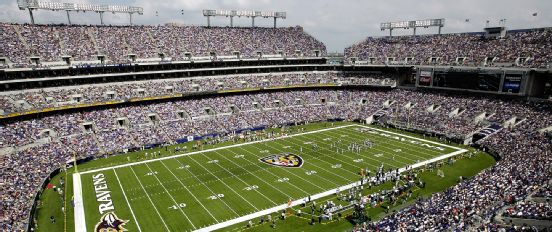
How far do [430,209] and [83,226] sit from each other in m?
22.0

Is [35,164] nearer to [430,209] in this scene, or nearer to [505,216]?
[430,209]

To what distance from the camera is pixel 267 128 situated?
164 ft

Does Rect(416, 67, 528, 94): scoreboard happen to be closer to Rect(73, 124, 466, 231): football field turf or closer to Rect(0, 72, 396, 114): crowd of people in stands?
Rect(0, 72, 396, 114): crowd of people in stands

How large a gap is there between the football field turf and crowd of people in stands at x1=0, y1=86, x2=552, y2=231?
4.98m

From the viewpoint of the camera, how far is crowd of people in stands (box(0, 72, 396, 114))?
133 feet

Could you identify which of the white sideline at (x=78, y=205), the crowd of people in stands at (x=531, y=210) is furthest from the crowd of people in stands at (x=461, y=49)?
the white sideline at (x=78, y=205)

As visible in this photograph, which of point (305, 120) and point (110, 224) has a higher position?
point (305, 120)

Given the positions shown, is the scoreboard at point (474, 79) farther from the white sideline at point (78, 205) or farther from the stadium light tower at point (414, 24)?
the white sideline at point (78, 205)

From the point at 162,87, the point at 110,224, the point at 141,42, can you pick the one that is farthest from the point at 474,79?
the point at 141,42

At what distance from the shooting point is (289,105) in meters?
57.7

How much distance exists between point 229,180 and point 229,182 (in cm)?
44

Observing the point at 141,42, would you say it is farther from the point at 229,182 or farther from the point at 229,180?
the point at 229,182

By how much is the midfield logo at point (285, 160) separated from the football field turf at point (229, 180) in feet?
0.33

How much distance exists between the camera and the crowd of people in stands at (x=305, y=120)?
20.8 metres
